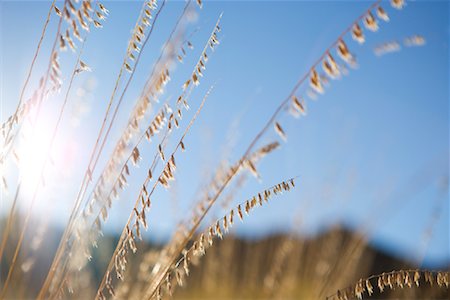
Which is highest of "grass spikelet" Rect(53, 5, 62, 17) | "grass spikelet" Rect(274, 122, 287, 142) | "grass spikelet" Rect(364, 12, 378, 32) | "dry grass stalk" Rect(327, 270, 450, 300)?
"grass spikelet" Rect(53, 5, 62, 17)

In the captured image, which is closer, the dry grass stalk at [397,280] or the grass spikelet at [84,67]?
the dry grass stalk at [397,280]

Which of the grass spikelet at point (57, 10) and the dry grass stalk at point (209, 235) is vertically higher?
the grass spikelet at point (57, 10)

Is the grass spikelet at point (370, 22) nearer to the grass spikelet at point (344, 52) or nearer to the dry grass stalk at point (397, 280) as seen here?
the grass spikelet at point (344, 52)

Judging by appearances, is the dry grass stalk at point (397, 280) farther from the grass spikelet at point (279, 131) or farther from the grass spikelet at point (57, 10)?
the grass spikelet at point (57, 10)

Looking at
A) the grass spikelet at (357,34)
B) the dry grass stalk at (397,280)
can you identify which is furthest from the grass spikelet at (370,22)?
the dry grass stalk at (397,280)

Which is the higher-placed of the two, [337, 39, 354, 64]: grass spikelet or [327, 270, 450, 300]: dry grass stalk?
[337, 39, 354, 64]: grass spikelet

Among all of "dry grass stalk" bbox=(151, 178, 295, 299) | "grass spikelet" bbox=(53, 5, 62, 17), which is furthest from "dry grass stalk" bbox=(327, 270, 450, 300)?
"grass spikelet" bbox=(53, 5, 62, 17)

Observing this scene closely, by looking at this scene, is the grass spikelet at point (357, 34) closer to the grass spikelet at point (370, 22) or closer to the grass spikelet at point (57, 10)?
the grass spikelet at point (370, 22)

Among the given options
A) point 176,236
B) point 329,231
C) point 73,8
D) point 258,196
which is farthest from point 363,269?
point 73,8

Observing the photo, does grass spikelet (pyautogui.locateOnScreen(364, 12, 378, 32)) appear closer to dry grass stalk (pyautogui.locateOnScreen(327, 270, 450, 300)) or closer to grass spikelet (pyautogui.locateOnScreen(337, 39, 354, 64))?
grass spikelet (pyautogui.locateOnScreen(337, 39, 354, 64))

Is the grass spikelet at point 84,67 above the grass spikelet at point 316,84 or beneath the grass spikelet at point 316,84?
above

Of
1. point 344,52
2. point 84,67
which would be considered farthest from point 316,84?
point 84,67

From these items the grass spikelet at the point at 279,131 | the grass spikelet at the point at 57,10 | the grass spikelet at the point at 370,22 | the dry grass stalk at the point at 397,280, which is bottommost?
the dry grass stalk at the point at 397,280

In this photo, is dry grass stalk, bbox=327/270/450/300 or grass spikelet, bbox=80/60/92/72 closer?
dry grass stalk, bbox=327/270/450/300
